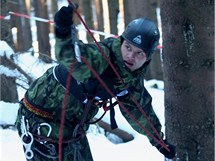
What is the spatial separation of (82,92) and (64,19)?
60cm

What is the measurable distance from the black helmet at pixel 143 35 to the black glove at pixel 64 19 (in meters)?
0.44

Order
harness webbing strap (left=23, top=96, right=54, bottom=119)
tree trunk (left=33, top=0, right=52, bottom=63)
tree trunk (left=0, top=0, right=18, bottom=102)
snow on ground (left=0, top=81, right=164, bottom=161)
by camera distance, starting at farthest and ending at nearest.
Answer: tree trunk (left=33, top=0, right=52, bottom=63) < tree trunk (left=0, top=0, right=18, bottom=102) < snow on ground (left=0, top=81, right=164, bottom=161) < harness webbing strap (left=23, top=96, right=54, bottom=119)

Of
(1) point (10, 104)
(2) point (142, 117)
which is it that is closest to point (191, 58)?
(2) point (142, 117)

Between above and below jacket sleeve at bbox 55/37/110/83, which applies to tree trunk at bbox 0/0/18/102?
below

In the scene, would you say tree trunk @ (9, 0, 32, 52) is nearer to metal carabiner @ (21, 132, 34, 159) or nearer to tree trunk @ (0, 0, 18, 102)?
tree trunk @ (0, 0, 18, 102)

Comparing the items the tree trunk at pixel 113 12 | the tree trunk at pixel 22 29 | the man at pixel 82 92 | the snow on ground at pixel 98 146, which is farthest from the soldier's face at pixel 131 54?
the tree trunk at pixel 22 29

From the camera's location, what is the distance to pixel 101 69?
7.45ft

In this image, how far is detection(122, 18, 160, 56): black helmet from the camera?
2254 mm

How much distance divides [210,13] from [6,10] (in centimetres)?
300

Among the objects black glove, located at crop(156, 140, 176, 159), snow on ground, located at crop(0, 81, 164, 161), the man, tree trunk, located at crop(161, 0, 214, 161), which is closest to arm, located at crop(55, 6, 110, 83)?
the man

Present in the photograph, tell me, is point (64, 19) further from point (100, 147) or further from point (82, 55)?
point (100, 147)

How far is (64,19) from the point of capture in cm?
186

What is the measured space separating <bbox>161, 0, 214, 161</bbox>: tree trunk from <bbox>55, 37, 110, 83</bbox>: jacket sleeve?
562 mm

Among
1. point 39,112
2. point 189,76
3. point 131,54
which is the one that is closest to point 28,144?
point 39,112
